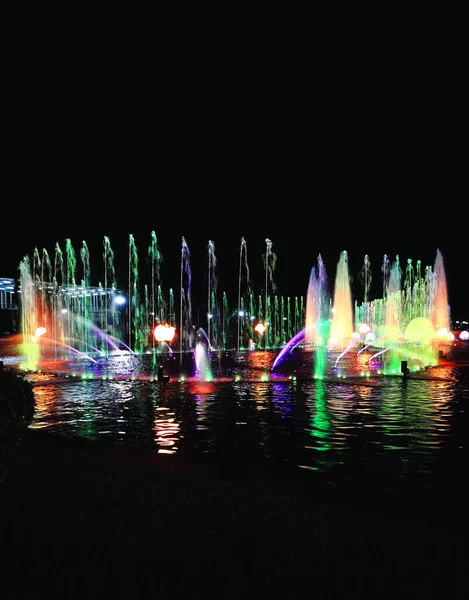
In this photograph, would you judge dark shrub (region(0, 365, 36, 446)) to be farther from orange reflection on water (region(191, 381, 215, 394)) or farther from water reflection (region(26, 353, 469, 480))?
orange reflection on water (region(191, 381, 215, 394))

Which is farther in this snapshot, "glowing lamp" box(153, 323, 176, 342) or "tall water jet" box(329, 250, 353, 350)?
"tall water jet" box(329, 250, 353, 350)

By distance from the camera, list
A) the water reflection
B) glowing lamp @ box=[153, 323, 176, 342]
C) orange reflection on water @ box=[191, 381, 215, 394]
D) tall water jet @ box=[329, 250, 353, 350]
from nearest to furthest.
A: the water reflection < orange reflection on water @ box=[191, 381, 215, 394] < glowing lamp @ box=[153, 323, 176, 342] < tall water jet @ box=[329, 250, 353, 350]

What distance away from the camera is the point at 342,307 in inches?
2633

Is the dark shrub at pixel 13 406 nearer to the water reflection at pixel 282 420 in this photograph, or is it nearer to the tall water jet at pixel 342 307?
the water reflection at pixel 282 420

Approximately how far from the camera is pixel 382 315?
8888 centimetres

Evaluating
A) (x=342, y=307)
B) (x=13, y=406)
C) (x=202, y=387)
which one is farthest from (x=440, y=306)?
(x=13, y=406)

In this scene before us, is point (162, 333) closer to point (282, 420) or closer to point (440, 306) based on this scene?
point (282, 420)

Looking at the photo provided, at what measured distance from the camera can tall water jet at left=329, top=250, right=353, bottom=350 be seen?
5944cm

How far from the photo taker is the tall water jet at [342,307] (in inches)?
2340

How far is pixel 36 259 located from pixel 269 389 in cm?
4381

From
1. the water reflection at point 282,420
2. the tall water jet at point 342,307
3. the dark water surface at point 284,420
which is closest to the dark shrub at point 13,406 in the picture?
the dark water surface at point 284,420

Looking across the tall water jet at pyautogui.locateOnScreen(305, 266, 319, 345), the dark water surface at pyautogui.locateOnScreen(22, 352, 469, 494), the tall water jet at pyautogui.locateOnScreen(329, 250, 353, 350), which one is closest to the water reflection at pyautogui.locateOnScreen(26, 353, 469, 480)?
the dark water surface at pyautogui.locateOnScreen(22, 352, 469, 494)

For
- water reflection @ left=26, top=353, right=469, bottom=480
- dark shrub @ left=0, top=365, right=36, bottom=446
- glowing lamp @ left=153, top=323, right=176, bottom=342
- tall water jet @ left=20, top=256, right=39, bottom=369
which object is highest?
tall water jet @ left=20, top=256, right=39, bottom=369

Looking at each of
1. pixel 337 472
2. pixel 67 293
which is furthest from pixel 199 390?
pixel 67 293
